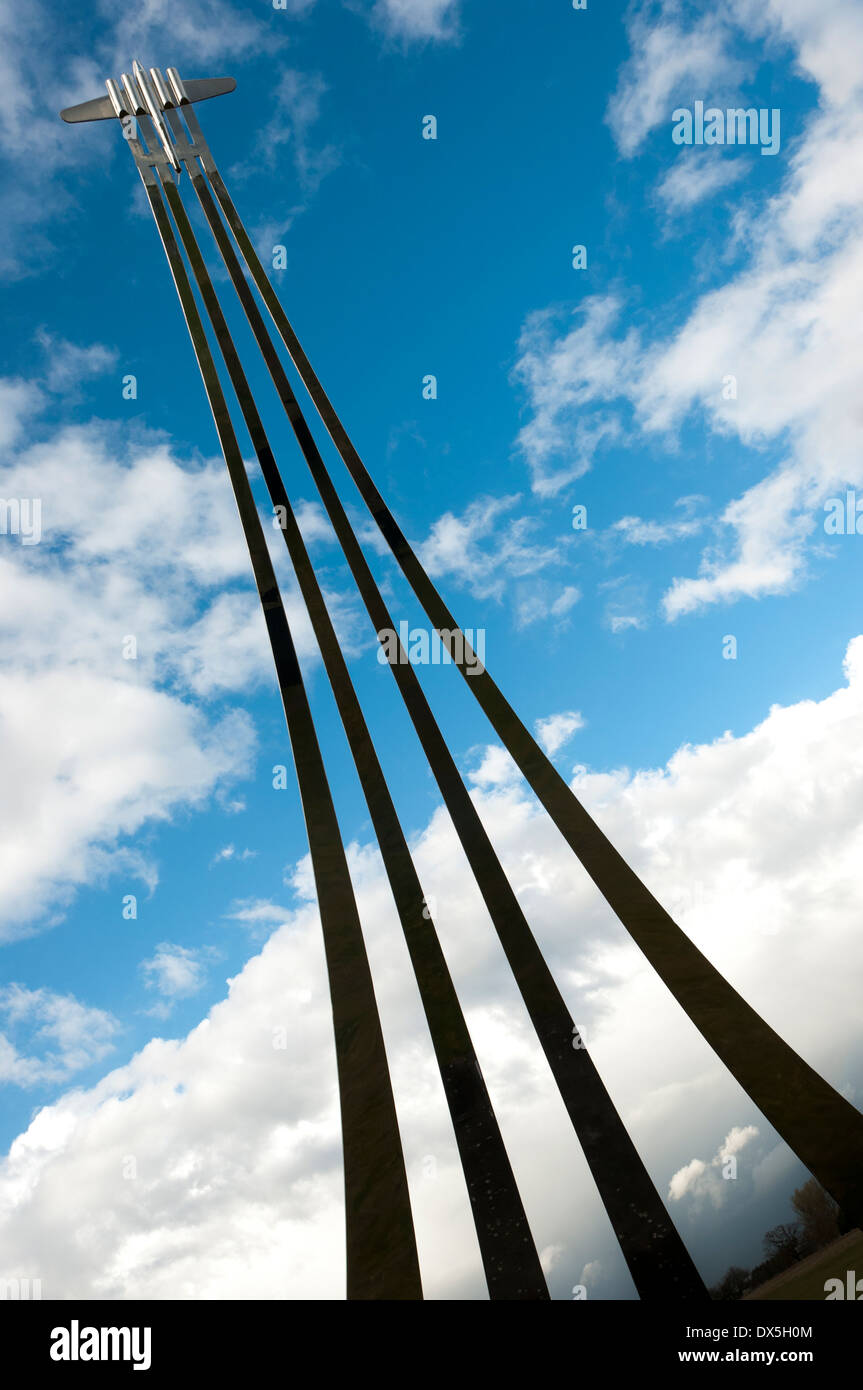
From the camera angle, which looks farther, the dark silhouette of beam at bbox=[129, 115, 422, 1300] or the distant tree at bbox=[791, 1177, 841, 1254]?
the distant tree at bbox=[791, 1177, 841, 1254]

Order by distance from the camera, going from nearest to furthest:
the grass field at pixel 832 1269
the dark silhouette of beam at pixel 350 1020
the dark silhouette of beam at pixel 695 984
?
1. the dark silhouette of beam at pixel 350 1020
2. the dark silhouette of beam at pixel 695 984
3. the grass field at pixel 832 1269

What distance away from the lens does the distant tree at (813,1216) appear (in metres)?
19.8

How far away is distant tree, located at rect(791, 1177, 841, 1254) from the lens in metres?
19.8

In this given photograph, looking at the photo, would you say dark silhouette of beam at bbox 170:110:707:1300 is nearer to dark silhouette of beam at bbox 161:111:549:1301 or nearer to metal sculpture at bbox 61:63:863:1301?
metal sculpture at bbox 61:63:863:1301

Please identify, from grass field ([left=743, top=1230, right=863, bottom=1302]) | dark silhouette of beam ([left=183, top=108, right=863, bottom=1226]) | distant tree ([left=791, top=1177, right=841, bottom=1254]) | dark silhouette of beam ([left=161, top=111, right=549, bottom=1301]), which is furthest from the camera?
distant tree ([left=791, top=1177, right=841, bottom=1254])

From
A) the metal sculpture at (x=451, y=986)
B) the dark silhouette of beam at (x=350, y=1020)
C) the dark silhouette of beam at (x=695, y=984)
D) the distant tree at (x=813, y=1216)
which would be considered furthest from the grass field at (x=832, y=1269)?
the distant tree at (x=813, y=1216)

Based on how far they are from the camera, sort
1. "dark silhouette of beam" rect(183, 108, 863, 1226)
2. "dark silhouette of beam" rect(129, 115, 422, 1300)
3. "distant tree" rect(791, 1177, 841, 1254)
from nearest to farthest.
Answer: "dark silhouette of beam" rect(129, 115, 422, 1300) < "dark silhouette of beam" rect(183, 108, 863, 1226) < "distant tree" rect(791, 1177, 841, 1254)

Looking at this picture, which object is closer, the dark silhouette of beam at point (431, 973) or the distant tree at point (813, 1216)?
the dark silhouette of beam at point (431, 973)

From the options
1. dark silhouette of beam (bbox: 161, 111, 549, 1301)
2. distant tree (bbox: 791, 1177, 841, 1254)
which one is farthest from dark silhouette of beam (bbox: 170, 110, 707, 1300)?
distant tree (bbox: 791, 1177, 841, 1254)

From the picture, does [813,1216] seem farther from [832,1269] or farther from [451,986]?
[451,986]

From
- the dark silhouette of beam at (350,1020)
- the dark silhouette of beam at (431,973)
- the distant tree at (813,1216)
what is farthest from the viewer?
the distant tree at (813,1216)

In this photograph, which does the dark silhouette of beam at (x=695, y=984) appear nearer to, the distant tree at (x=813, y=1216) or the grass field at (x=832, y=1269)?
the grass field at (x=832, y=1269)

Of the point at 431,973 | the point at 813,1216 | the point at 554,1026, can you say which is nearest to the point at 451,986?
the point at 431,973
